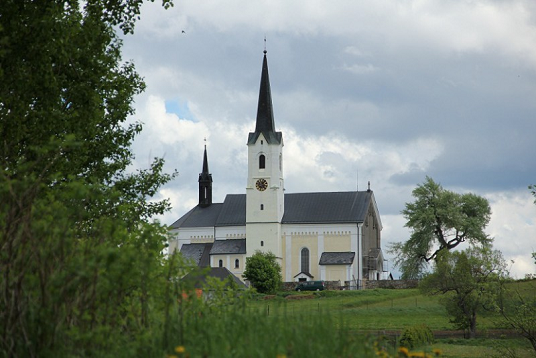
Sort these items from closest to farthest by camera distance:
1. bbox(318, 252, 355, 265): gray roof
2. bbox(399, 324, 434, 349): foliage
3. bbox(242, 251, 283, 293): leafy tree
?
bbox(399, 324, 434, 349): foliage < bbox(242, 251, 283, 293): leafy tree < bbox(318, 252, 355, 265): gray roof

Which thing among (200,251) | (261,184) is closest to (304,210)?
(261,184)

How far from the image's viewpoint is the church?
278 ft

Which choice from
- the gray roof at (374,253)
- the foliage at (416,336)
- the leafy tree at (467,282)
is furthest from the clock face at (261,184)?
the foliage at (416,336)

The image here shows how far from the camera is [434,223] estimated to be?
3113 inches

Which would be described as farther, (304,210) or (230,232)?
(230,232)

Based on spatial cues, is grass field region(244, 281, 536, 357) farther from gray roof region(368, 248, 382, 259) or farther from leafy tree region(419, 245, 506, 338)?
gray roof region(368, 248, 382, 259)

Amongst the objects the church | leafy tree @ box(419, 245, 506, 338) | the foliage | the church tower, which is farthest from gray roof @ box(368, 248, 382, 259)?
the foliage

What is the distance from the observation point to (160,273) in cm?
860

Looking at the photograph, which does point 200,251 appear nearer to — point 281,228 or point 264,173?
point 281,228

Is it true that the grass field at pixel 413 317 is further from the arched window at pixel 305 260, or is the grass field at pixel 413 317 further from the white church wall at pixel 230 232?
the white church wall at pixel 230 232

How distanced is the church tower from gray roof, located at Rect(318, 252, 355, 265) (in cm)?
491

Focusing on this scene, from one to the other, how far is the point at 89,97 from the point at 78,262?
9.18 metres

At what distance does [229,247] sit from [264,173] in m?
8.75

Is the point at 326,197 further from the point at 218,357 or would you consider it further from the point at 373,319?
the point at 218,357
